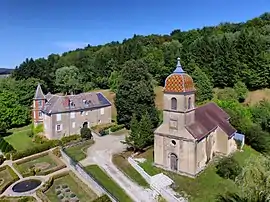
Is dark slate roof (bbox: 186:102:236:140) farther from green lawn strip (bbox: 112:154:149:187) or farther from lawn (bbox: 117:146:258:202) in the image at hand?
green lawn strip (bbox: 112:154:149:187)

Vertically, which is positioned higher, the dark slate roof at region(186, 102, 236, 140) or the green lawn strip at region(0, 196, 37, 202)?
the dark slate roof at region(186, 102, 236, 140)

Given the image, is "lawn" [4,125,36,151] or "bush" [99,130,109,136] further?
"bush" [99,130,109,136]

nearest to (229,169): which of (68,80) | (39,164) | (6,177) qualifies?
(39,164)

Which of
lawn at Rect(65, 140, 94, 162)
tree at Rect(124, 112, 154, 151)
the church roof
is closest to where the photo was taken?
the church roof

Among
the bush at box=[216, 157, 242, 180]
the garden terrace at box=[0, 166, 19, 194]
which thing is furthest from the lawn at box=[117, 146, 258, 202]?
the garden terrace at box=[0, 166, 19, 194]

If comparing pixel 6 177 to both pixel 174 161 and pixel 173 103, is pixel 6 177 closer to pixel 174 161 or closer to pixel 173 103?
pixel 174 161

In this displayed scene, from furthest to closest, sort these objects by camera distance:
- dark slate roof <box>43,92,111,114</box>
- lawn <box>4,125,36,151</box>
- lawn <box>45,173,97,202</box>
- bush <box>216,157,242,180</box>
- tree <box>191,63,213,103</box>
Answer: tree <box>191,63,213,103</box> < dark slate roof <box>43,92,111,114</box> < lawn <box>4,125,36,151</box> < bush <box>216,157,242,180</box> < lawn <box>45,173,97,202</box>

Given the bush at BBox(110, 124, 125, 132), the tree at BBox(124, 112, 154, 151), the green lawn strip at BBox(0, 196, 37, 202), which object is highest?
the tree at BBox(124, 112, 154, 151)
